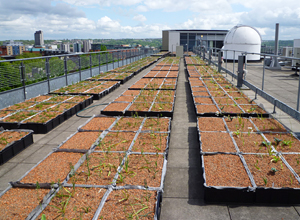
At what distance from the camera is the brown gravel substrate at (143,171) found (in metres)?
4.00

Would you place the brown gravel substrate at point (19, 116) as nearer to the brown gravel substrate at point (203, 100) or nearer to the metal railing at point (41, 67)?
the metal railing at point (41, 67)

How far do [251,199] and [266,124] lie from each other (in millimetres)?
3384

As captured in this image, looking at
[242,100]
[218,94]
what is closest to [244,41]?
[218,94]

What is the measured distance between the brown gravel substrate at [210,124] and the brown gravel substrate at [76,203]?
3.43m

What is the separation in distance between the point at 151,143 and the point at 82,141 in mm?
1535

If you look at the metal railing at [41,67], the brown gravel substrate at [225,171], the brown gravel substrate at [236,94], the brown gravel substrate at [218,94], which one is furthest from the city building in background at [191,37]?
the brown gravel substrate at [225,171]

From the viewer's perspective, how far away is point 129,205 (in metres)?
3.45

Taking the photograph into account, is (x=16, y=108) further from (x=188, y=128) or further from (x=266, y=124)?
(x=266, y=124)

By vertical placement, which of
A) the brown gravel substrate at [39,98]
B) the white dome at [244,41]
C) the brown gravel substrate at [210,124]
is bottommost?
the brown gravel substrate at [210,124]

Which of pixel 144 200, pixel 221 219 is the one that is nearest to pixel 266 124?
pixel 221 219

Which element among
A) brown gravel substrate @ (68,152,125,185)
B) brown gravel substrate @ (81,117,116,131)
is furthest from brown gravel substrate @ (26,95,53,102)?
brown gravel substrate @ (68,152,125,185)

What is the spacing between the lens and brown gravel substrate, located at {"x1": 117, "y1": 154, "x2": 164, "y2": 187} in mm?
3996

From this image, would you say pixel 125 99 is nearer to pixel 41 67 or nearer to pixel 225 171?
pixel 41 67

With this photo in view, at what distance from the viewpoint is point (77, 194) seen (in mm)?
3684
